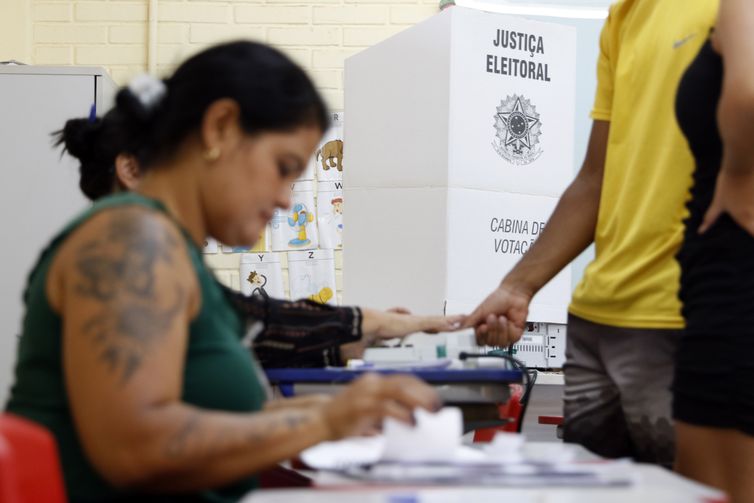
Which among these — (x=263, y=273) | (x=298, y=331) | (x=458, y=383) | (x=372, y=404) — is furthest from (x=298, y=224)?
(x=372, y=404)

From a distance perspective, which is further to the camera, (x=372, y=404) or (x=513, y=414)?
(x=513, y=414)

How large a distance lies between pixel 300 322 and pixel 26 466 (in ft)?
3.58

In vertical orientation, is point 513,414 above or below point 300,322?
below

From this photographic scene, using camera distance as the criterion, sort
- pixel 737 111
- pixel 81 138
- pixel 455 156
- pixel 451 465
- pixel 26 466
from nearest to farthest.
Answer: pixel 26 466 → pixel 451 465 → pixel 737 111 → pixel 81 138 → pixel 455 156

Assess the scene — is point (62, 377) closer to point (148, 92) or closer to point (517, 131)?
point (148, 92)

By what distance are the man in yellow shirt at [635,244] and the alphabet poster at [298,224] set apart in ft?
7.90

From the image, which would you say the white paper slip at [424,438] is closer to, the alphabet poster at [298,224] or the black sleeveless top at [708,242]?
the black sleeveless top at [708,242]

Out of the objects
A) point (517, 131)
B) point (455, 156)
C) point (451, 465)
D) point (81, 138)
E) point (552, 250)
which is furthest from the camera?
point (517, 131)

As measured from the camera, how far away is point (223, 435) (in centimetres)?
97

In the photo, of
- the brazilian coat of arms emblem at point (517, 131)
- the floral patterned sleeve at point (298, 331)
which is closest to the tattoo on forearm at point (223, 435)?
the floral patterned sleeve at point (298, 331)

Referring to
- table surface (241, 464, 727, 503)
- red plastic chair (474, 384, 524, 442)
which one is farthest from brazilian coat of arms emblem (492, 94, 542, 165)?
table surface (241, 464, 727, 503)

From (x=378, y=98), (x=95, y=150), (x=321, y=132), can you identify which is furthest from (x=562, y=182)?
(x=321, y=132)

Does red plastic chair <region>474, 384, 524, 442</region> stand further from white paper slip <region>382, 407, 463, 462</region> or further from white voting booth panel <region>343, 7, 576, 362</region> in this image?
white paper slip <region>382, 407, 463, 462</region>

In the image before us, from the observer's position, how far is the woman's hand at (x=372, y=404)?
3.22ft
